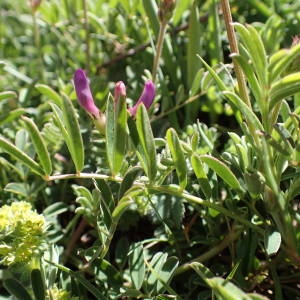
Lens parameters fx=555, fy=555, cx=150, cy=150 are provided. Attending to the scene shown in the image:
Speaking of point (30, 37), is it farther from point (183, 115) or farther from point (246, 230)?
point (246, 230)

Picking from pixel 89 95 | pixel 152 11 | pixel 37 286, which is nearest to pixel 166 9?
pixel 152 11

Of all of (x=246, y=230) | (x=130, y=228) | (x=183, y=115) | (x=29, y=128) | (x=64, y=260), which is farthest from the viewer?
(x=183, y=115)

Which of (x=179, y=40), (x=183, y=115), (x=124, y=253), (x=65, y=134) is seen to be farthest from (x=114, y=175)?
(x=179, y=40)

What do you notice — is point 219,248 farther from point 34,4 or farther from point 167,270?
point 34,4

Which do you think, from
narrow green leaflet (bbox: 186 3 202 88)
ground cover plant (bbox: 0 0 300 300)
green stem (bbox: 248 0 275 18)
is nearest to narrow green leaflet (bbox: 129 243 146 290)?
ground cover plant (bbox: 0 0 300 300)

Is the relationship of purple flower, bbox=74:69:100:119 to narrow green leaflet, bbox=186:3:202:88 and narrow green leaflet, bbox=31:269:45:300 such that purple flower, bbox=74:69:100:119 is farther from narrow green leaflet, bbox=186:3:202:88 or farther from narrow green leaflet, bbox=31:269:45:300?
narrow green leaflet, bbox=186:3:202:88
